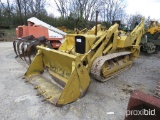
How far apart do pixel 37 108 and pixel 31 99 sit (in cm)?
39

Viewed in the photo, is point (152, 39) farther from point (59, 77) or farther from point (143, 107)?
point (143, 107)

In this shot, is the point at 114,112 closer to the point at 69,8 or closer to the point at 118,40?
the point at 118,40

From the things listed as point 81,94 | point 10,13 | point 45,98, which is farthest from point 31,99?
point 10,13

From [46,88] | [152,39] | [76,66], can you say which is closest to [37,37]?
[46,88]

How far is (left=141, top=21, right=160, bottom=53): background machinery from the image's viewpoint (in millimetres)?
8344

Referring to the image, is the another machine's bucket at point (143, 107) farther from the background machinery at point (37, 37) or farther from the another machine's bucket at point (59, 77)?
the background machinery at point (37, 37)

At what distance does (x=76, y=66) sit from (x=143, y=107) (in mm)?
1692

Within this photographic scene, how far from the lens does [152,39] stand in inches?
350

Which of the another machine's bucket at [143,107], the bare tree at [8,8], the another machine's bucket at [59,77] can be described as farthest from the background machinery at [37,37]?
the bare tree at [8,8]

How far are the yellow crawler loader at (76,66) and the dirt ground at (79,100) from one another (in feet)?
0.55

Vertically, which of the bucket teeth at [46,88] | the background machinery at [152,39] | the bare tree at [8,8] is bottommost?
the bucket teeth at [46,88]

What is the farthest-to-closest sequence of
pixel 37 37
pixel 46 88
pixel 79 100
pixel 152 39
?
pixel 152 39
pixel 37 37
pixel 46 88
pixel 79 100

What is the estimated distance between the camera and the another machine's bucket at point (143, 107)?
1.71 metres

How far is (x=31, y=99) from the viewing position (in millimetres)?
3508
